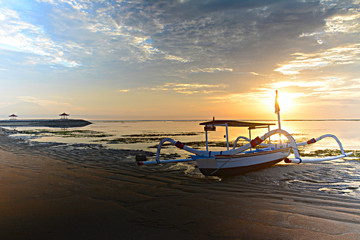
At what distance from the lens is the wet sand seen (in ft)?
15.8

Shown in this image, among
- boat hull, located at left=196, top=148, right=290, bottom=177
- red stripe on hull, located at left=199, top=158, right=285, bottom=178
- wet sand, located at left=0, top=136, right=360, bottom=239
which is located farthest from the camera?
red stripe on hull, located at left=199, top=158, right=285, bottom=178

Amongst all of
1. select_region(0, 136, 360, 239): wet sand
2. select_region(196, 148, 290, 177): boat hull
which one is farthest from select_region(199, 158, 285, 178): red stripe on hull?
select_region(0, 136, 360, 239): wet sand

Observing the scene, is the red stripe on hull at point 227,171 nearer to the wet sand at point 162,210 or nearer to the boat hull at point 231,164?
the boat hull at point 231,164

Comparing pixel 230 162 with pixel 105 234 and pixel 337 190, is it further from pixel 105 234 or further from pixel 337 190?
pixel 105 234

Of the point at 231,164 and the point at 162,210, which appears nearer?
the point at 162,210

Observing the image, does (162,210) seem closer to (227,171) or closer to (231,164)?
(227,171)

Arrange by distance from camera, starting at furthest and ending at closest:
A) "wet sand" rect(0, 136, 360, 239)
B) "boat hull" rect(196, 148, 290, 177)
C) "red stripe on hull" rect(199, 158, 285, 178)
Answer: "red stripe on hull" rect(199, 158, 285, 178)
"boat hull" rect(196, 148, 290, 177)
"wet sand" rect(0, 136, 360, 239)

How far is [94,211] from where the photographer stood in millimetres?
5984

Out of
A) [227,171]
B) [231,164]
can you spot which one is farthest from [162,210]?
[231,164]

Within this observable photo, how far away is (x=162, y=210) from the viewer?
20.2ft

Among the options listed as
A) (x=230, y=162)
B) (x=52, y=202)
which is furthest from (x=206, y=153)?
(x=52, y=202)

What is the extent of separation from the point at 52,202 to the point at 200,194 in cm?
493

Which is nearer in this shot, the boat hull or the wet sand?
the wet sand

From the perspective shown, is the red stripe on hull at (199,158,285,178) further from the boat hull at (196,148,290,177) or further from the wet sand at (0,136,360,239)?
the wet sand at (0,136,360,239)
